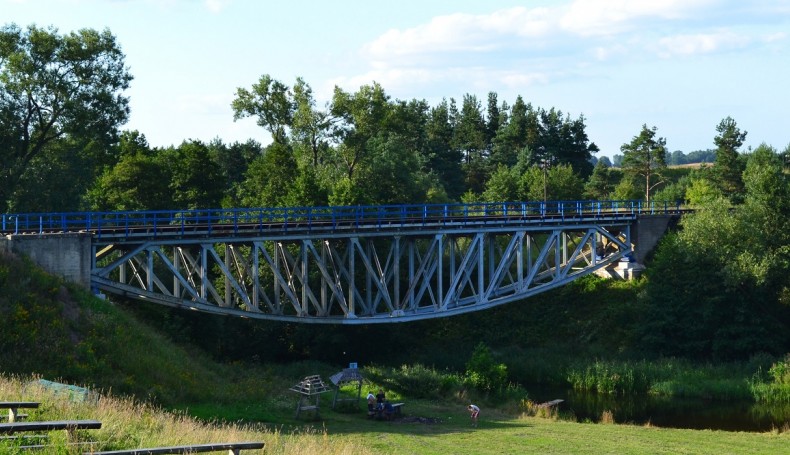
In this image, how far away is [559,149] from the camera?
11581 cm

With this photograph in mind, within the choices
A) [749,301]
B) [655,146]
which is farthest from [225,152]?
[749,301]

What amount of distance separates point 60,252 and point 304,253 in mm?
12436

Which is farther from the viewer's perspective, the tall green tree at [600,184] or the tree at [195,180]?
the tall green tree at [600,184]

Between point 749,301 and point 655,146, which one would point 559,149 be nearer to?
point 655,146

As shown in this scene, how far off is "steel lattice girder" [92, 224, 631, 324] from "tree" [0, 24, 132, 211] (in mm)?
11861

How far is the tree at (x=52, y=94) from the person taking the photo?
6328 centimetres

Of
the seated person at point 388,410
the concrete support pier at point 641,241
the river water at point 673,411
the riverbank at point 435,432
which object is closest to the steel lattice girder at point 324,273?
the concrete support pier at point 641,241

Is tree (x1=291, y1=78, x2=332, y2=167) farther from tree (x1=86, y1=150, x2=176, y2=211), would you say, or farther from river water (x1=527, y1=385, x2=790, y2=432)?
river water (x1=527, y1=385, x2=790, y2=432)

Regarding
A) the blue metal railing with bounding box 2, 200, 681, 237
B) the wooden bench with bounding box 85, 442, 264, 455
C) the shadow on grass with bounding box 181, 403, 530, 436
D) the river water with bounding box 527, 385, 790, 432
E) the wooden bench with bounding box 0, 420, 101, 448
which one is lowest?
the river water with bounding box 527, 385, 790, 432

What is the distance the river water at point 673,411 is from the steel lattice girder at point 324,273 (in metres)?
8.26

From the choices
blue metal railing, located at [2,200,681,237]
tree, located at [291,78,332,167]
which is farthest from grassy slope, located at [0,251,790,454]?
tree, located at [291,78,332,167]

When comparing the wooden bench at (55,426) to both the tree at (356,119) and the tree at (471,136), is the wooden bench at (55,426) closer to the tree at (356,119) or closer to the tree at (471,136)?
the tree at (356,119)

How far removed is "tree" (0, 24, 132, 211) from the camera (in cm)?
6328

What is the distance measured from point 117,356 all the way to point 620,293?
37.5 meters
